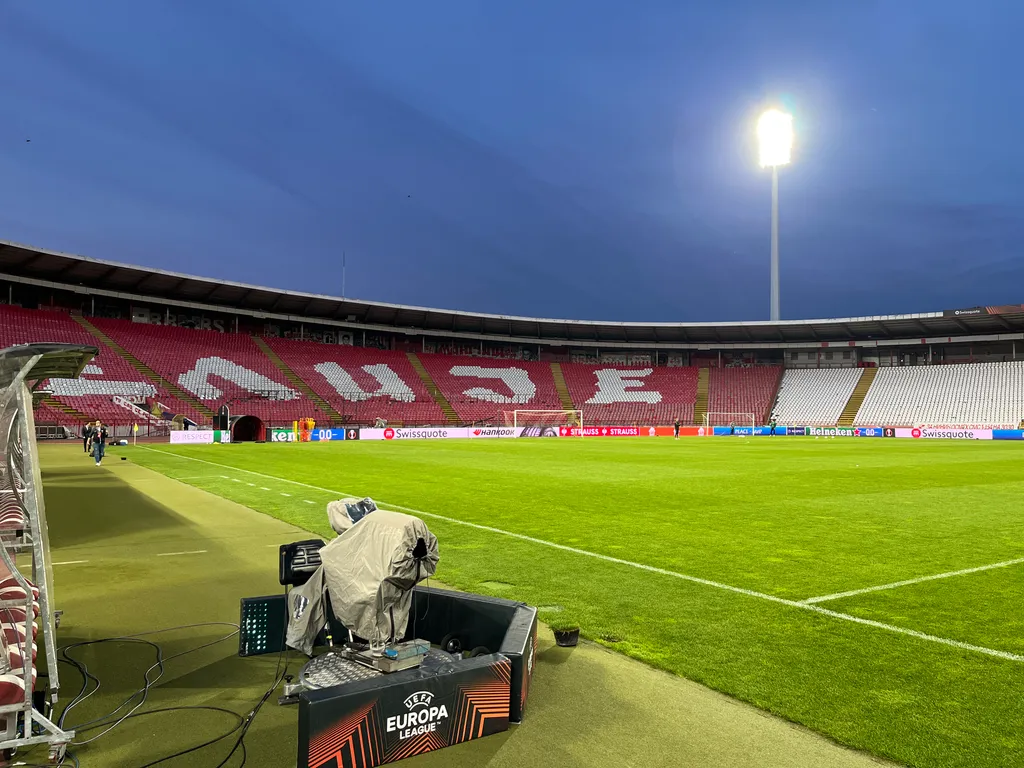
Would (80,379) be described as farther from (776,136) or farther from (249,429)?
(776,136)

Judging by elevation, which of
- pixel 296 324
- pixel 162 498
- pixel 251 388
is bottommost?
pixel 162 498

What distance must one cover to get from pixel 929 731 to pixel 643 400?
6974 centimetres

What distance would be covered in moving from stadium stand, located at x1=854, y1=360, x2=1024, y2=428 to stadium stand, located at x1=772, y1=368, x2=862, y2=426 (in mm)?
2484

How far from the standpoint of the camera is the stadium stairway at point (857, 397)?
67.1 metres

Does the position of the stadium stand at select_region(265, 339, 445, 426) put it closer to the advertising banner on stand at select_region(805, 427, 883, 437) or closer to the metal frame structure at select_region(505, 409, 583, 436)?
the metal frame structure at select_region(505, 409, 583, 436)

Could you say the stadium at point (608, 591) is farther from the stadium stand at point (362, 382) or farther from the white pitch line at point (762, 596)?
the stadium stand at point (362, 382)

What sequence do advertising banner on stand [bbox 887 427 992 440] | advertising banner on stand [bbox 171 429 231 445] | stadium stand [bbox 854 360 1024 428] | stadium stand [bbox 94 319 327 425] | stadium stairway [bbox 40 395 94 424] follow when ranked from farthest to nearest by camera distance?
stadium stand [bbox 854 360 1024 428] < advertising banner on stand [bbox 887 427 992 440] < stadium stand [bbox 94 319 327 425] < stadium stairway [bbox 40 395 94 424] < advertising banner on stand [bbox 171 429 231 445]

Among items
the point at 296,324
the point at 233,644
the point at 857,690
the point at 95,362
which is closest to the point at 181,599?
the point at 233,644

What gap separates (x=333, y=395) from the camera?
197ft

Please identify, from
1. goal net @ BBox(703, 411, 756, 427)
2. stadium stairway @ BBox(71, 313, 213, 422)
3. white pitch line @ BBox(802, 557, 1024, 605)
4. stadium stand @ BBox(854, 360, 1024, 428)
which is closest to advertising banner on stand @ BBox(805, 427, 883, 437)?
stadium stand @ BBox(854, 360, 1024, 428)

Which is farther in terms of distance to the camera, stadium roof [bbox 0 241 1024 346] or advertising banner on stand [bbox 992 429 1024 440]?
advertising banner on stand [bbox 992 429 1024 440]

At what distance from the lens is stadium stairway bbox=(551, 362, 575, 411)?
72.9 meters

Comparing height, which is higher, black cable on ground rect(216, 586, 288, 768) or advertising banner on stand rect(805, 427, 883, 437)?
advertising banner on stand rect(805, 427, 883, 437)

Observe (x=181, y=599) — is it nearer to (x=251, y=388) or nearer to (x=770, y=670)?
(x=770, y=670)
